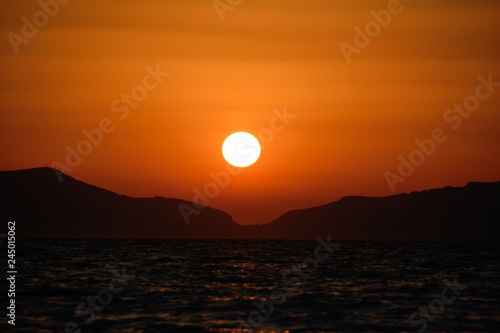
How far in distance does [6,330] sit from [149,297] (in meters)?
13.1

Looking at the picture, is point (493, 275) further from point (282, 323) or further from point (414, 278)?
point (282, 323)

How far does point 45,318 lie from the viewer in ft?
114

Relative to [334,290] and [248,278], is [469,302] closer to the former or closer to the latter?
[334,290]

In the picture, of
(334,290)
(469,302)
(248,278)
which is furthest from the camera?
(248,278)

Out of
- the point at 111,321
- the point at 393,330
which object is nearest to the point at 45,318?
the point at 111,321

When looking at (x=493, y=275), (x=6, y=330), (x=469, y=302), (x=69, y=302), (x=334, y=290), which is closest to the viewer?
(x=6, y=330)

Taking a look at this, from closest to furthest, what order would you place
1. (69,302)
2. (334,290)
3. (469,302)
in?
(69,302) < (469,302) < (334,290)

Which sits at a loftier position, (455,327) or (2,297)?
(2,297)

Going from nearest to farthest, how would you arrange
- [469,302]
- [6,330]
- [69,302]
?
[6,330] → [69,302] → [469,302]

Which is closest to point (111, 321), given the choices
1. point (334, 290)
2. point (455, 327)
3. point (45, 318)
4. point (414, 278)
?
point (45, 318)

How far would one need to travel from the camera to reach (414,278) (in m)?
62.5

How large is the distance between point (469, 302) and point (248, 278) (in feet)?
69.3

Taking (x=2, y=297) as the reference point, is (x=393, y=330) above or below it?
below

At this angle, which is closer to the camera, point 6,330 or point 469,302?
point 6,330
